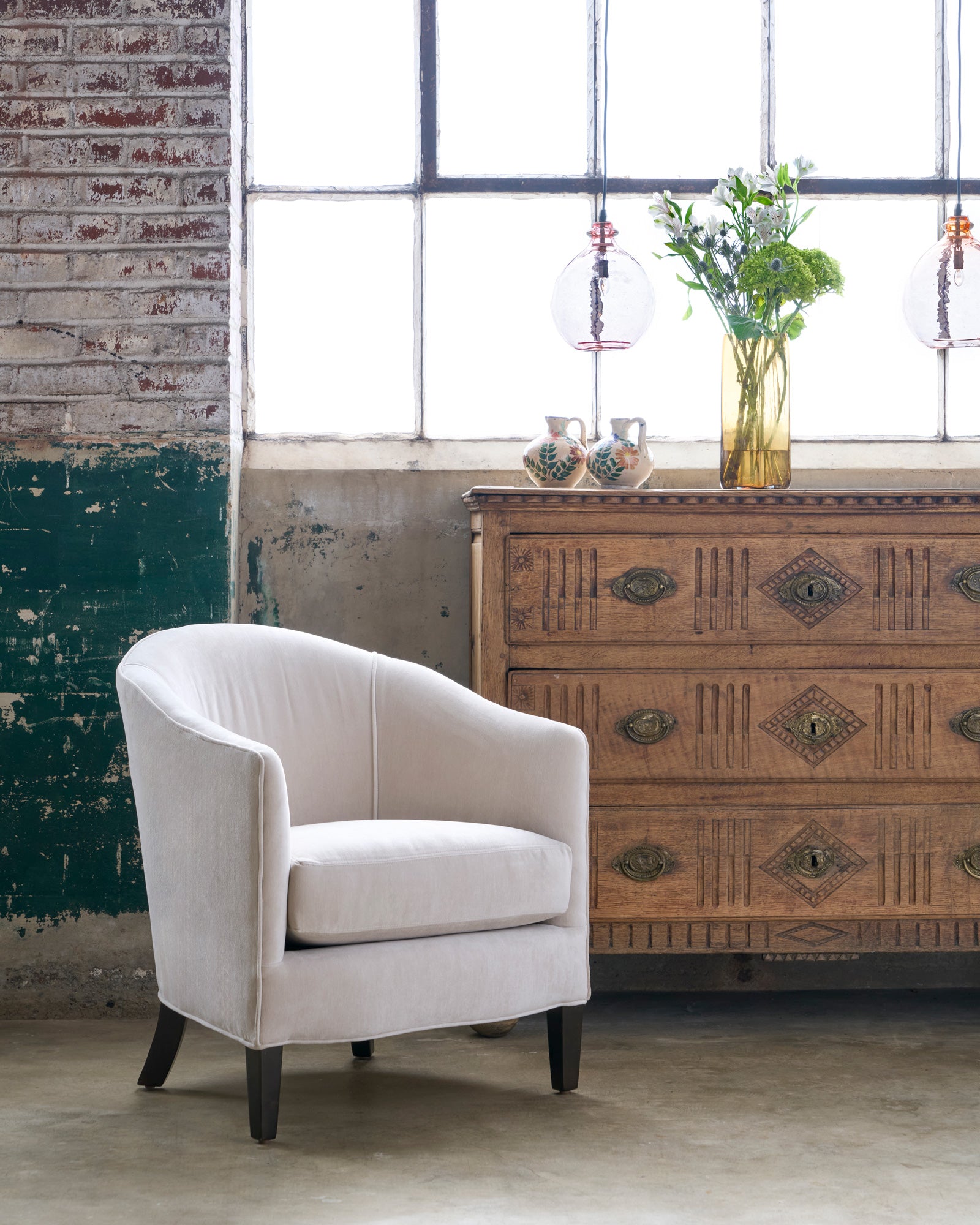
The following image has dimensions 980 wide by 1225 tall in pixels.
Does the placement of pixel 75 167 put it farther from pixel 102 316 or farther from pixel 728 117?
pixel 728 117

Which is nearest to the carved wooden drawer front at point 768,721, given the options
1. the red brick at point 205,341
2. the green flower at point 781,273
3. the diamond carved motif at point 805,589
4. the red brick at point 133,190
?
the diamond carved motif at point 805,589

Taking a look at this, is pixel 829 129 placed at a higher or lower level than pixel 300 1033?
higher

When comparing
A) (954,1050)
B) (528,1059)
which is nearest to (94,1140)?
(528,1059)

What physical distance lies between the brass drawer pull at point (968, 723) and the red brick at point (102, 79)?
2.47 m

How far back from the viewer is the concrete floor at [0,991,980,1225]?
1.87m

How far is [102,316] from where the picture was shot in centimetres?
299

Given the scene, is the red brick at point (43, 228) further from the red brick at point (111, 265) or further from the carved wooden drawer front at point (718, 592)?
the carved wooden drawer front at point (718, 592)

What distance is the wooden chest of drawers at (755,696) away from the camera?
2719mm

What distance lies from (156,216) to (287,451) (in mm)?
696

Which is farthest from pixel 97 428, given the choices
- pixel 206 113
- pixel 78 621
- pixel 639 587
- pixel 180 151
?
pixel 639 587

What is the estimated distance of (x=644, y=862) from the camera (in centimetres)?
271

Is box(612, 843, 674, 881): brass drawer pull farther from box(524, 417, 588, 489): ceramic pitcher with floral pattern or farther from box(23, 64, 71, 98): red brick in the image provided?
box(23, 64, 71, 98): red brick

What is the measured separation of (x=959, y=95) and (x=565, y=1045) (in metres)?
2.67

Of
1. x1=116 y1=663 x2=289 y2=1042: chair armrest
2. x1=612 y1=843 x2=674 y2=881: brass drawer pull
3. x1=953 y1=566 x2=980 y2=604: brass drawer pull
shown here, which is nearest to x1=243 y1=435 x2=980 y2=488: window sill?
x1=953 y1=566 x2=980 y2=604: brass drawer pull
